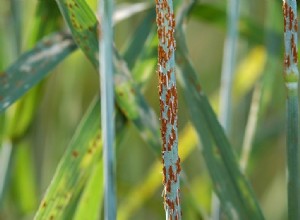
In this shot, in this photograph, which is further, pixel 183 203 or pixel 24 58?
pixel 183 203

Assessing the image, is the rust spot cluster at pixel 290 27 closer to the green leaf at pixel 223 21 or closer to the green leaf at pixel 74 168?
the green leaf at pixel 74 168

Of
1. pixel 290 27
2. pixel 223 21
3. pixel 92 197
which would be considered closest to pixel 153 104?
pixel 223 21

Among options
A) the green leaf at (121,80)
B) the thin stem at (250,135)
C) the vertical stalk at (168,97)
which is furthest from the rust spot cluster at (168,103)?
the thin stem at (250,135)

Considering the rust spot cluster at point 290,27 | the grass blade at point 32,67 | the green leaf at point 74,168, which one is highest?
the grass blade at point 32,67

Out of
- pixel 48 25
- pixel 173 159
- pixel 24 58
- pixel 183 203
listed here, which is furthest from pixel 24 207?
pixel 173 159

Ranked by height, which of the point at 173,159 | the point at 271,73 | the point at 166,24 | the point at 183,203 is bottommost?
the point at 183,203

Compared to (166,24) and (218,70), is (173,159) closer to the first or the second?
(166,24)

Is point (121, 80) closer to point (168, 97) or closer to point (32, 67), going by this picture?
point (32, 67)
